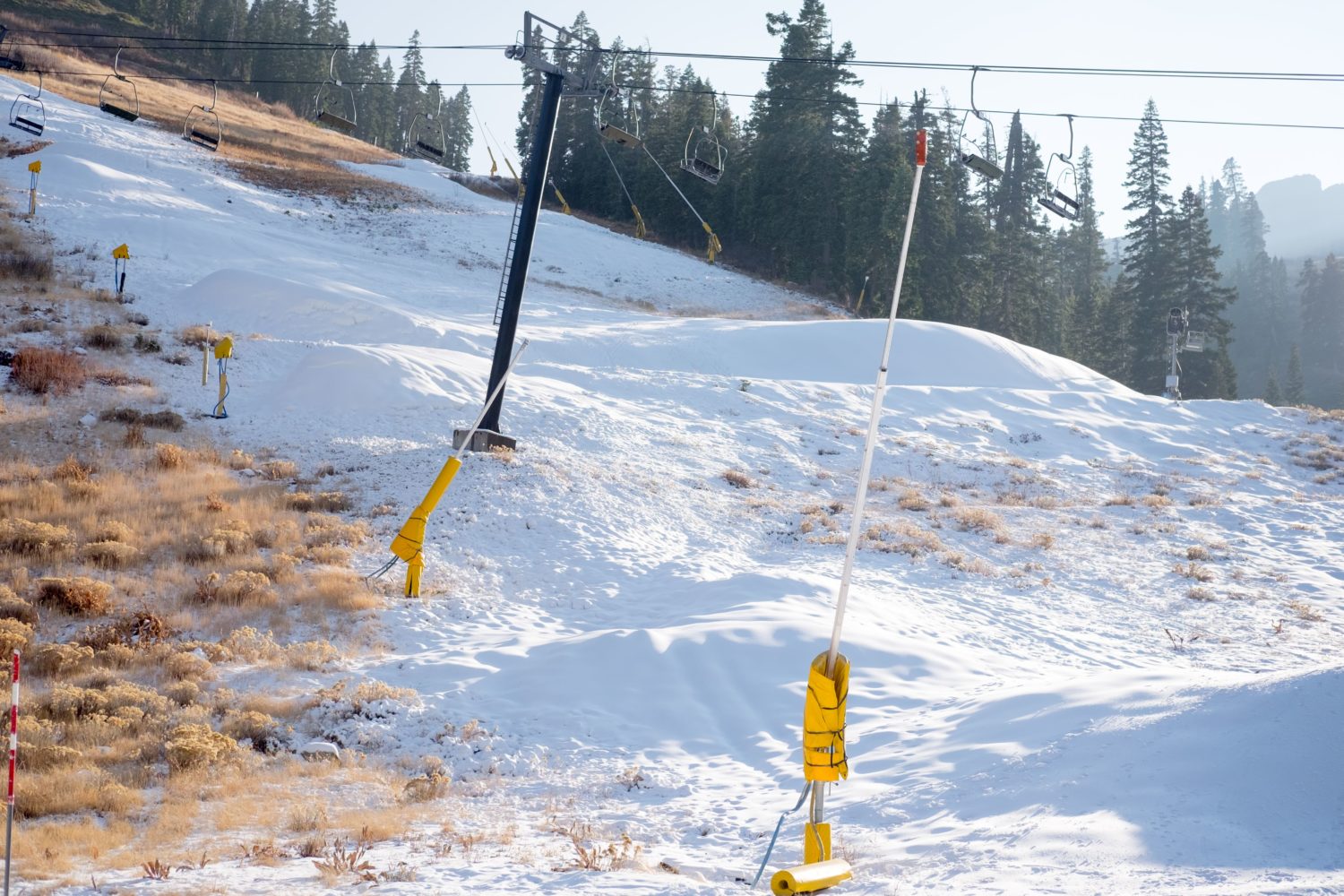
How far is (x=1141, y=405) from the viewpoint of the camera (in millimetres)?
30500

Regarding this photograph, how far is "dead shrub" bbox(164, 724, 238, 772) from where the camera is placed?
7.97 m

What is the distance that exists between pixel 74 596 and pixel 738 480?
38.9 feet

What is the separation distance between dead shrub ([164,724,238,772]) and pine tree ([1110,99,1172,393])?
187ft

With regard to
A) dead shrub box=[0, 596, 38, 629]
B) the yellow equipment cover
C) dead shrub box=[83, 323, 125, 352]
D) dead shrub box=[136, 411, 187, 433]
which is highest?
the yellow equipment cover

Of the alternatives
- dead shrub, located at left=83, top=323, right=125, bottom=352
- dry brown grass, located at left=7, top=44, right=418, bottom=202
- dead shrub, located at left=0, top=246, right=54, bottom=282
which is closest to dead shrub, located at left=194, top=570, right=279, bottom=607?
dead shrub, located at left=83, top=323, right=125, bottom=352

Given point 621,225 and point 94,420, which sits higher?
point 621,225

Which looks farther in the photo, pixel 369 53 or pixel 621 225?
pixel 369 53

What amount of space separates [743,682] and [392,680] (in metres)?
3.64

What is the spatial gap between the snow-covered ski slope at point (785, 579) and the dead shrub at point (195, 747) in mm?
1090

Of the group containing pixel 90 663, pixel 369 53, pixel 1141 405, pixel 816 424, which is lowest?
pixel 90 663

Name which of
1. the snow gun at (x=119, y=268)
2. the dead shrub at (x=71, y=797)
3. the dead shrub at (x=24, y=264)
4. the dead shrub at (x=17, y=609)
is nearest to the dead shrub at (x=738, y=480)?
the dead shrub at (x=17, y=609)

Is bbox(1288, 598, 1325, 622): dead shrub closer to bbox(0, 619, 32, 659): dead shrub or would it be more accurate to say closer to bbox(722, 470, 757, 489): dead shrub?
bbox(722, 470, 757, 489): dead shrub

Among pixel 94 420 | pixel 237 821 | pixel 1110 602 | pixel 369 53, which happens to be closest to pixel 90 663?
pixel 237 821

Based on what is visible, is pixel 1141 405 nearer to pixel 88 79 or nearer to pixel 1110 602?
pixel 1110 602
